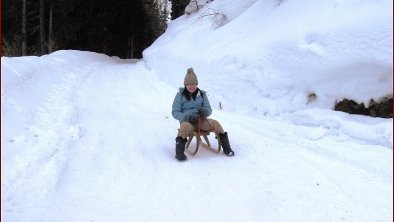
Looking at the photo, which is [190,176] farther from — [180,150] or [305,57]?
[305,57]

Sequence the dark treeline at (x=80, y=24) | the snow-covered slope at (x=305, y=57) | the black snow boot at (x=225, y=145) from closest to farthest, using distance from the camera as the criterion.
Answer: the black snow boot at (x=225, y=145) < the snow-covered slope at (x=305, y=57) < the dark treeline at (x=80, y=24)

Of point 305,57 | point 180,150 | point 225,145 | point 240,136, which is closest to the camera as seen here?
point 180,150

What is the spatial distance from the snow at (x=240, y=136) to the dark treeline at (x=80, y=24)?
49.1 feet

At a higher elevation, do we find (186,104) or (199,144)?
(186,104)

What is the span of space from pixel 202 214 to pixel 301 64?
457 centimetres

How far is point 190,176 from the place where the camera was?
16.7 ft

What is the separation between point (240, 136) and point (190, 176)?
80.7 inches

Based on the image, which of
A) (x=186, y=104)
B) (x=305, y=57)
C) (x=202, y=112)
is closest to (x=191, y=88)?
(x=186, y=104)

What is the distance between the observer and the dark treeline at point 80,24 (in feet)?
83.7

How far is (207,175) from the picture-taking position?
16.9ft

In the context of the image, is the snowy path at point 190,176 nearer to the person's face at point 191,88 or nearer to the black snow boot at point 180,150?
the black snow boot at point 180,150

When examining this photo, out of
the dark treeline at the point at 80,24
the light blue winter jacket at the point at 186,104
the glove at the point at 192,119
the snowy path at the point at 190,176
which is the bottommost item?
the snowy path at the point at 190,176

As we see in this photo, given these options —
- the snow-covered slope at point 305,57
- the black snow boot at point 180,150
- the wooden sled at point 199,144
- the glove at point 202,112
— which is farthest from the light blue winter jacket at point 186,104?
the snow-covered slope at point 305,57

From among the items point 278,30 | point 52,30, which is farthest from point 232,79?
point 52,30
